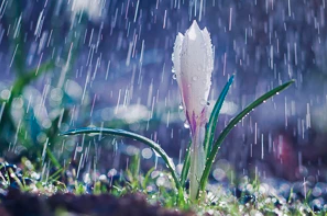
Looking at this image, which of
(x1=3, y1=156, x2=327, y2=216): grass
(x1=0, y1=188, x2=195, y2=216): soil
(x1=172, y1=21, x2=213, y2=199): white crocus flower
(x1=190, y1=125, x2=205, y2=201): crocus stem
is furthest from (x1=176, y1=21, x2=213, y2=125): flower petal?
(x1=0, y1=188, x2=195, y2=216): soil

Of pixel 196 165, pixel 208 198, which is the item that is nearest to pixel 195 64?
pixel 196 165

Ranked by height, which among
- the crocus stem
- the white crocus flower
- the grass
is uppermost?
the white crocus flower

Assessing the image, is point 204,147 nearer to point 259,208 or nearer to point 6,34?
point 259,208

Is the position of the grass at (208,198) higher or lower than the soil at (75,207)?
lower

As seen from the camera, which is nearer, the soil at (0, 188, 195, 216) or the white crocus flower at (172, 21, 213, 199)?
the soil at (0, 188, 195, 216)

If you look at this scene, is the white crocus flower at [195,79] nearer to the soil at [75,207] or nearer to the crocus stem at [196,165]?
the crocus stem at [196,165]

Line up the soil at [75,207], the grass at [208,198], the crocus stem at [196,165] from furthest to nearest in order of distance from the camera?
the crocus stem at [196,165] → the grass at [208,198] → the soil at [75,207]

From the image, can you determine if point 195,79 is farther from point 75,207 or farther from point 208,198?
point 75,207

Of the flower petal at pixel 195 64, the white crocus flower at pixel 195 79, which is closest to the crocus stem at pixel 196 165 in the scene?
the white crocus flower at pixel 195 79

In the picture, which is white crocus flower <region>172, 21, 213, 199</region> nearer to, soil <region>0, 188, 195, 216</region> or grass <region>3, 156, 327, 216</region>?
grass <region>3, 156, 327, 216</region>
